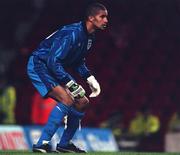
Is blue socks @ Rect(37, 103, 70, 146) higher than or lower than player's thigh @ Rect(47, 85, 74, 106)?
lower

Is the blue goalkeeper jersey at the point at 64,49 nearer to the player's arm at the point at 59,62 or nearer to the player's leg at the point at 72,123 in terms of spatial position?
the player's arm at the point at 59,62

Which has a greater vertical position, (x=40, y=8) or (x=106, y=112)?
(x=40, y=8)

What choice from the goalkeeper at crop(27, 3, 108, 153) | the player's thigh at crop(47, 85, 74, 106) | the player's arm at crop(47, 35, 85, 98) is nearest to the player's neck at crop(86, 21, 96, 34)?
the goalkeeper at crop(27, 3, 108, 153)

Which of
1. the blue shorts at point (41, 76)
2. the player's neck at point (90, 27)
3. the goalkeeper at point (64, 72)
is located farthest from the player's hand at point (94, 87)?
the player's neck at point (90, 27)

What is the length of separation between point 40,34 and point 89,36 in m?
10.8

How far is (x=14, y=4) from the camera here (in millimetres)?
20500

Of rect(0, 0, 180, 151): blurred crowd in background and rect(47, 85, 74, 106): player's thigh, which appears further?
rect(0, 0, 180, 151): blurred crowd in background

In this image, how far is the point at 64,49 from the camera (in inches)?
350

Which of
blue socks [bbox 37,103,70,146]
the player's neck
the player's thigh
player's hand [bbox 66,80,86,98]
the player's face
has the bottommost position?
blue socks [bbox 37,103,70,146]

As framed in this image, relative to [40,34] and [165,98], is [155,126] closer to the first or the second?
[165,98]

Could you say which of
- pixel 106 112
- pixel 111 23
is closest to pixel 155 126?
pixel 106 112

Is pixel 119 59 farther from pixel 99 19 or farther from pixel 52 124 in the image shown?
pixel 52 124

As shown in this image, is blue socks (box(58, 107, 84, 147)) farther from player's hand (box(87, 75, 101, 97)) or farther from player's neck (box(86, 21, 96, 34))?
player's neck (box(86, 21, 96, 34))

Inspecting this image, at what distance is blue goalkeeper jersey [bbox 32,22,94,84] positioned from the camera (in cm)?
888
